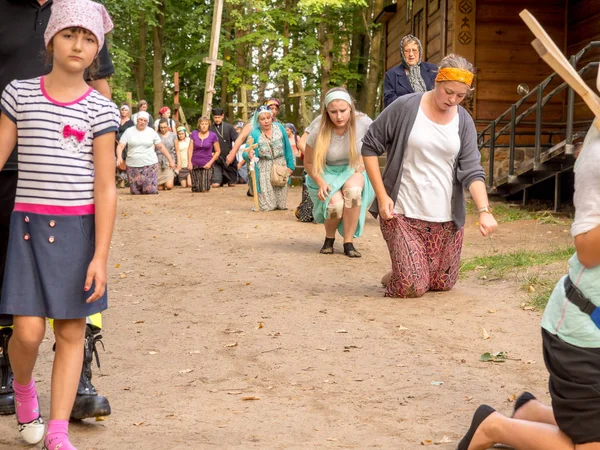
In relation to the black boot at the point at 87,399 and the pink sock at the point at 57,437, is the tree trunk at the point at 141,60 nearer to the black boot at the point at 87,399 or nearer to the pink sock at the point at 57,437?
the black boot at the point at 87,399

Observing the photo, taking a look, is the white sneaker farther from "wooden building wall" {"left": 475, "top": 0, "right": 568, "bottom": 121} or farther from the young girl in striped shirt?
"wooden building wall" {"left": 475, "top": 0, "right": 568, "bottom": 121}

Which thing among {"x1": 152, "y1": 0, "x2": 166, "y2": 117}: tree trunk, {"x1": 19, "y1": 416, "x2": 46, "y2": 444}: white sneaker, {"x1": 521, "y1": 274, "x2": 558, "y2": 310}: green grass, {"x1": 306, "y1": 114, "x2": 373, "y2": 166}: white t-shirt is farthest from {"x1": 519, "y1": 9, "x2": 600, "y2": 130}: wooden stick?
{"x1": 152, "y1": 0, "x2": 166, "y2": 117}: tree trunk

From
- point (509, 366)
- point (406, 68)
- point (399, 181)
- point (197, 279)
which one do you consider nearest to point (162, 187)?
point (406, 68)

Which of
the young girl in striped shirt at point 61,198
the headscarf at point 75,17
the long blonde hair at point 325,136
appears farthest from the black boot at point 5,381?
the long blonde hair at point 325,136

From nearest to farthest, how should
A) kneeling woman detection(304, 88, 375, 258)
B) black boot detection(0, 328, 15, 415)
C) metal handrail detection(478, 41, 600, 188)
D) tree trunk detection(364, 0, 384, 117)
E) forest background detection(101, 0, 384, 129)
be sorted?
black boot detection(0, 328, 15, 415) → kneeling woman detection(304, 88, 375, 258) → metal handrail detection(478, 41, 600, 188) → forest background detection(101, 0, 384, 129) → tree trunk detection(364, 0, 384, 117)

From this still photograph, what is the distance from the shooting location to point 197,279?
9461 millimetres

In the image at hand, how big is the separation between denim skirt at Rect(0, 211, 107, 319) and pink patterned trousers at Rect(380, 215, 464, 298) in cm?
437

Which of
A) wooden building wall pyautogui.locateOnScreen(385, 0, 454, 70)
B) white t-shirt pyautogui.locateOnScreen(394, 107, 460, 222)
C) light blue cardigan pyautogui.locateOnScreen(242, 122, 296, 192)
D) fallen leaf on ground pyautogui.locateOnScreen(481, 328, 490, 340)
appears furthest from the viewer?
wooden building wall pyautogui.locateOnScreen(385, 0, 454, 70)

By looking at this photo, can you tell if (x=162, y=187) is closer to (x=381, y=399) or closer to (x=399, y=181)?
(x=399, y=181)

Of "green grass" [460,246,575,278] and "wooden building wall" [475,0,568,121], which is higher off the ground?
"wooden building wall" [475,0,568,121]

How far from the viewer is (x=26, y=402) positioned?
4.29 meters

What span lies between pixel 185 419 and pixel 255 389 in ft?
2.09

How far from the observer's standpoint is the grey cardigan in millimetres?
8039

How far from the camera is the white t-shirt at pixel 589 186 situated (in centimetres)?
331
